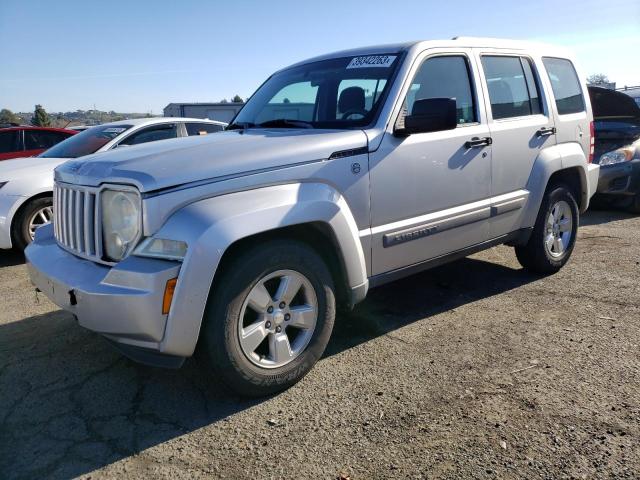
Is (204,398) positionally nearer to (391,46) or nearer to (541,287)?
(391,46)

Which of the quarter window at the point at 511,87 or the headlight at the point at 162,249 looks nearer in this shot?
the headlight at the point at 162,249

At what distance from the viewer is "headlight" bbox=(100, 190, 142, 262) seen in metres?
2.73

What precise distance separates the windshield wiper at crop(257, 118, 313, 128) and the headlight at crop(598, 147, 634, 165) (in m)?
5.75

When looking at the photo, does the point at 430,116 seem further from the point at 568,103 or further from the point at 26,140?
the point at 26,140

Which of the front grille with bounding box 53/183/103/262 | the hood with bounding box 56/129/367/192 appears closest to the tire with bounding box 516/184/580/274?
the hood with bounding box 56/129/367/192

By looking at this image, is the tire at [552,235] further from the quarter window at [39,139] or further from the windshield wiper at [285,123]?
the quarter window at [39,139]

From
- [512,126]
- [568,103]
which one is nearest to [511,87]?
[512,126]

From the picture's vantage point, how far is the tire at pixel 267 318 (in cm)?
278

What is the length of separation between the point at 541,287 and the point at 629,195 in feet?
13.1

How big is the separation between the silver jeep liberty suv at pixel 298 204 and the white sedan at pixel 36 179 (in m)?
2.73

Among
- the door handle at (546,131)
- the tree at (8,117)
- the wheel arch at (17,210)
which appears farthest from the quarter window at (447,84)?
the tree at (8,117)

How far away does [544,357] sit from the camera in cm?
345

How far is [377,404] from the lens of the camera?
2.97 m

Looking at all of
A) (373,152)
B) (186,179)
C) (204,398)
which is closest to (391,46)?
(373,152)
